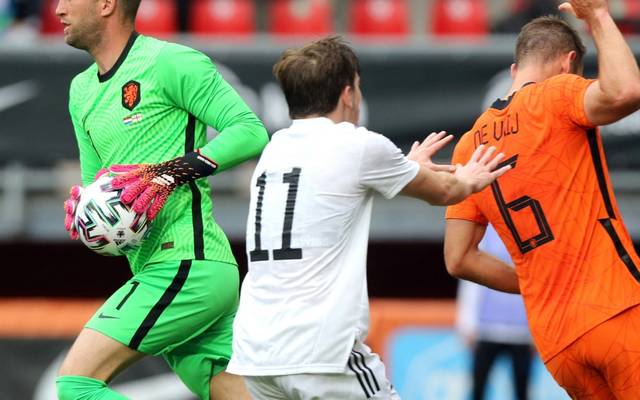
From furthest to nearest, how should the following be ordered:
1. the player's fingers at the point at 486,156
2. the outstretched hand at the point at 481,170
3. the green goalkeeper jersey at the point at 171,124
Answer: the green goalkeeper jersey at the point at 171,124, the player's fingers at the point at 486,156, the outstretched hand at the point at 481,170

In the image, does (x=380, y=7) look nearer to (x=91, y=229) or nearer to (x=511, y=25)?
(x=511, y=25)

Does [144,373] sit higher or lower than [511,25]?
lower

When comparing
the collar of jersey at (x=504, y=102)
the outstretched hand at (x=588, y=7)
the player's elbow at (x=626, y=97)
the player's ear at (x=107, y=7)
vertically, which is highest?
the outstretched hand at (x=588, y=7)

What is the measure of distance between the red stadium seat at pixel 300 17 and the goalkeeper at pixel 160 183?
6.06m

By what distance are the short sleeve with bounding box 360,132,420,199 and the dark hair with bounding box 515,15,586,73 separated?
86 cm

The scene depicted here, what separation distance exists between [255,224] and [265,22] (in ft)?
27.0

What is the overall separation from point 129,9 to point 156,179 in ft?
2.94

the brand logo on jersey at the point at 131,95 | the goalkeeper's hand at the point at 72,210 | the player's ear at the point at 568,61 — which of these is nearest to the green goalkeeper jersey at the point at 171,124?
the brand logo on jersey at the point at 131,95

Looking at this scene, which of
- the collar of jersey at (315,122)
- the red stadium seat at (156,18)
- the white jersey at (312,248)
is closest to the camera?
the white jersey at (312,248)

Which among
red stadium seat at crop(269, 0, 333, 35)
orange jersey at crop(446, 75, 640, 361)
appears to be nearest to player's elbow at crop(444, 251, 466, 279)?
orange jersey at crop(446, 75, 640, 361)

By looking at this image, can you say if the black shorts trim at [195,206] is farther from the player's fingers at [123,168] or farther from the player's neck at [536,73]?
the player's neck at [536,73]

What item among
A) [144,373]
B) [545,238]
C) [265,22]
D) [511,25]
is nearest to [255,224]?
[545,238]

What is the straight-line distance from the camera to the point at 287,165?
4.54m

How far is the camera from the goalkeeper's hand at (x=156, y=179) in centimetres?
496
